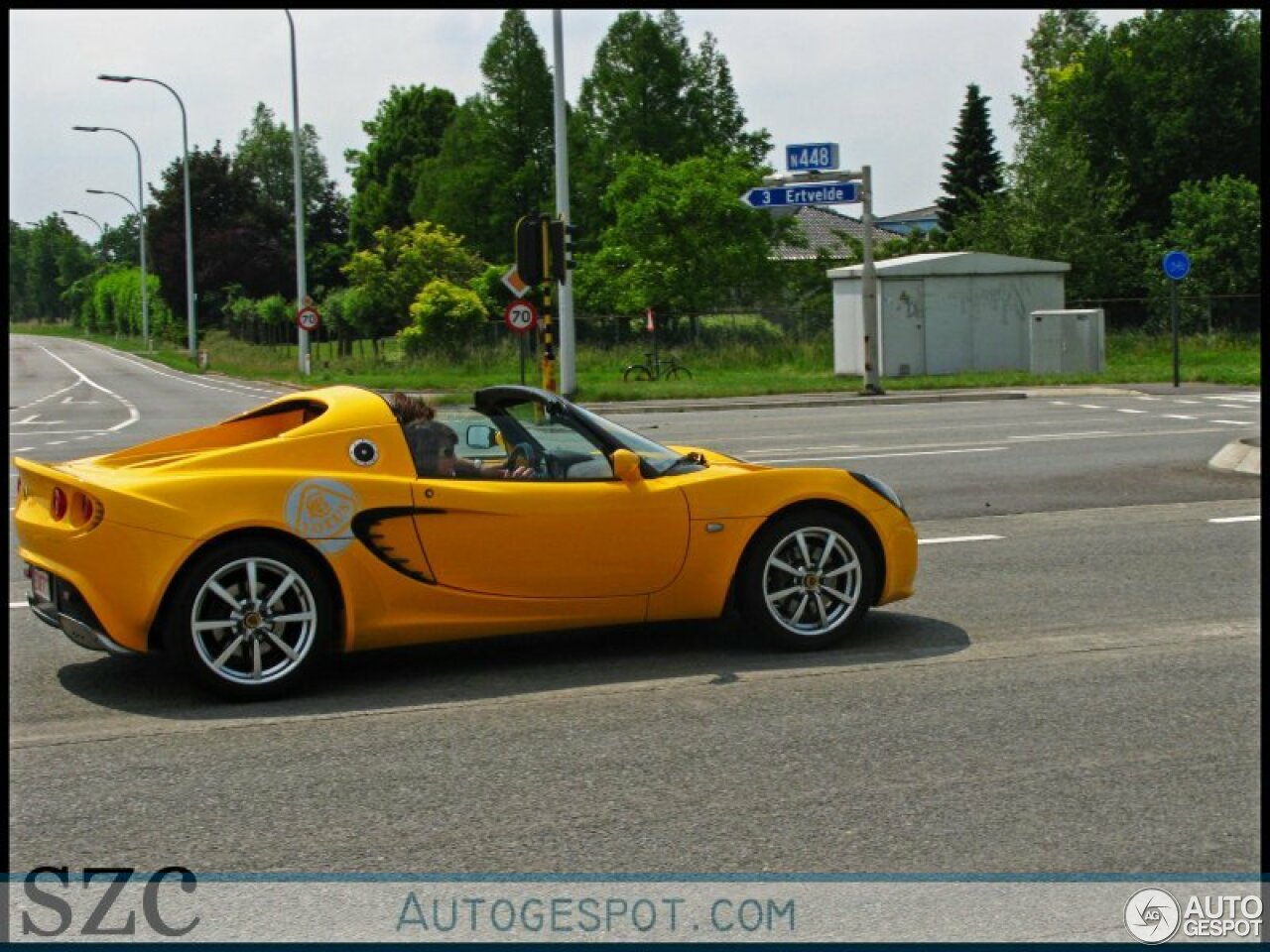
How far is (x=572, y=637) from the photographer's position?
760 cm

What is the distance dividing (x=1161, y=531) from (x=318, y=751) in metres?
6.85

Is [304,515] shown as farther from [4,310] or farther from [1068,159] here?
[1068,159]

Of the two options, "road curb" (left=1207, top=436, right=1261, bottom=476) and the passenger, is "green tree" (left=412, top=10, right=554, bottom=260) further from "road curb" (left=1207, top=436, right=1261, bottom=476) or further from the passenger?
the passenger

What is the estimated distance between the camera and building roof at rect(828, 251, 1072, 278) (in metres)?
35.9

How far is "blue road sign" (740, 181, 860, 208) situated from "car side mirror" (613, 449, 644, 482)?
20794mm

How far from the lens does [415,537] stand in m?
6.57

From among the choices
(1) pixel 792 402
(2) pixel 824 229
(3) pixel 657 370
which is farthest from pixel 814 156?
(2) pixel 824 229

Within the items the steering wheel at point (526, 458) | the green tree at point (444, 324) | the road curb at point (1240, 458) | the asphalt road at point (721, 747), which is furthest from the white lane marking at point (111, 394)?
the steering wheel at point (526, 458)

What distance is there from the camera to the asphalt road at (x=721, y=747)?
4602 millimetres

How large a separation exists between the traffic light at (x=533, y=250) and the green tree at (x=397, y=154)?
7447 cm

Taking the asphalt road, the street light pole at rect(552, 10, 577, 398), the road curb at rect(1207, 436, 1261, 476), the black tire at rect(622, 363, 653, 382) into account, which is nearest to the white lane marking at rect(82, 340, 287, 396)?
the black tire at rect(622, 363, 653, 382)

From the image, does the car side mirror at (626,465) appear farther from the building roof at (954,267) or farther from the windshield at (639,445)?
the building roof at (954,267)

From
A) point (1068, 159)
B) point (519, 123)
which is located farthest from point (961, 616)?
point (519, 123)
